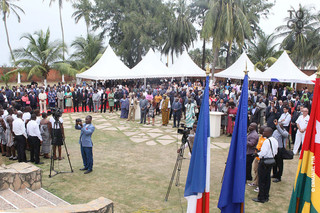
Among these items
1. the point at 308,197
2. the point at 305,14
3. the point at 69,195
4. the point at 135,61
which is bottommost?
the point at 69,195

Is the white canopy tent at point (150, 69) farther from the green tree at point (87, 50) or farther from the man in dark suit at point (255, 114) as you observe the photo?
the man in dark suit at point (255, 114)

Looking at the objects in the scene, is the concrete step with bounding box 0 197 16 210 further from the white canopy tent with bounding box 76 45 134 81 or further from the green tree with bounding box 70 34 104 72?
the green tree with bounding box 70 34 104 72

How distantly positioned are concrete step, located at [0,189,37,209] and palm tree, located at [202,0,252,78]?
17850mm

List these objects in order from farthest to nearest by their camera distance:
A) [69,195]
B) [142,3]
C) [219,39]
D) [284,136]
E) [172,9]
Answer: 1. [172,9]
2. [142,3]
3. [219,39]
4. [284,136]
5. [69,195]

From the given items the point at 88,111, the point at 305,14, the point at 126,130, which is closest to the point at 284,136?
the point at 126,130

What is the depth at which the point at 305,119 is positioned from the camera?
305 inches

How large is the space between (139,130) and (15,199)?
6.94m

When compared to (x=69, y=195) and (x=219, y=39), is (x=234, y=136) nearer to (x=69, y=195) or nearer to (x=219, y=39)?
(x=69, y=195)

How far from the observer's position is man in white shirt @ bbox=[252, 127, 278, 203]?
551cm

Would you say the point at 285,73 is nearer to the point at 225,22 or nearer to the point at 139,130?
the point at 225,22

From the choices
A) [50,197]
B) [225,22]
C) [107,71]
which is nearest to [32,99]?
[107,71]

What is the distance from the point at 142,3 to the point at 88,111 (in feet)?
59.5

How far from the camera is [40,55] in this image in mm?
19812

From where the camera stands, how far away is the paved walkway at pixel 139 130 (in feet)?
33.0
